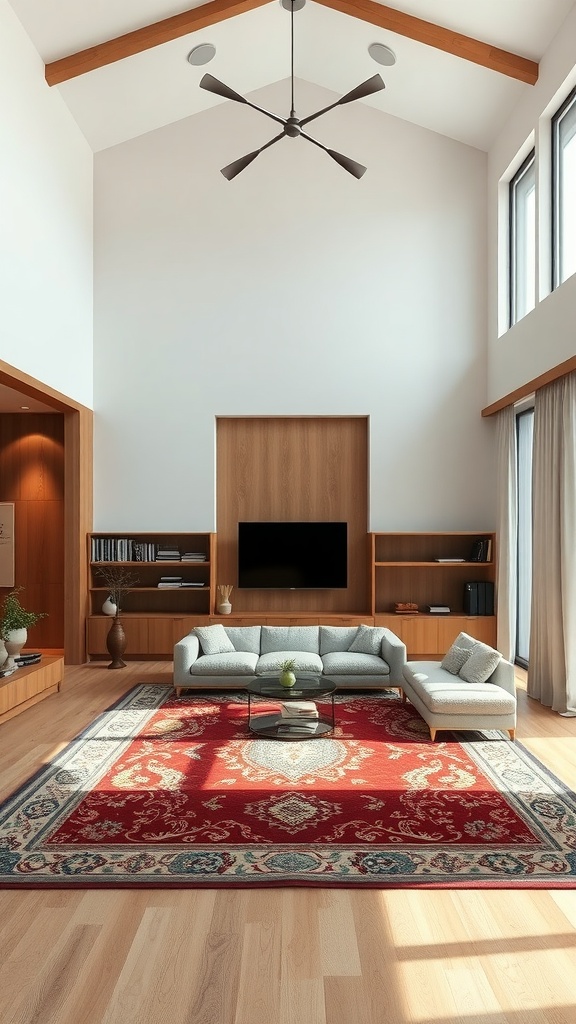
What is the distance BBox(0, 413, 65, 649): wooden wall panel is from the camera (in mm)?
9633

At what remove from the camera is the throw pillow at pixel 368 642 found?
7.67 meters

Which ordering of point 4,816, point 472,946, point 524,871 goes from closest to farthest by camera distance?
point 472,946, point 524,871, point 4,816

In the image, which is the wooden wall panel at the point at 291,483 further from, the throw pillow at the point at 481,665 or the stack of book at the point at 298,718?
the stack of book at the point at 298,718

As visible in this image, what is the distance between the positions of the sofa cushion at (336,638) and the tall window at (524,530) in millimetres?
2037

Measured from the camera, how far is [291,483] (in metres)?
9.41

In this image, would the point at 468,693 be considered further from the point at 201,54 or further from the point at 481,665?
the point at 201,54

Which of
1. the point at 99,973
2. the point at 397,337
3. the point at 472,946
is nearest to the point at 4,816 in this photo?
the point at 99,973

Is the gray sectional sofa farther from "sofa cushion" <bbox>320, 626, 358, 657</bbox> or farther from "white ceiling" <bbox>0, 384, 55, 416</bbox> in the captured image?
"white ceiling" <bbox>0, 384, 55, 416</bbox>

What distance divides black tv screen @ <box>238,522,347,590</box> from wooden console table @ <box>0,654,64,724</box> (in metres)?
2.53

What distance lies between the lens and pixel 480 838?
3.93 m

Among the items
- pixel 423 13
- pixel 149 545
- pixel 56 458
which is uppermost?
pixel 423 13

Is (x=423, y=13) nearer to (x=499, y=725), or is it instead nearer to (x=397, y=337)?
(x=397, y=337)

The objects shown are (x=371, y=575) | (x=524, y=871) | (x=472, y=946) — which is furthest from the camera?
(x=371, y=575)

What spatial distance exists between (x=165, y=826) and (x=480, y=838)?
1.58 m
